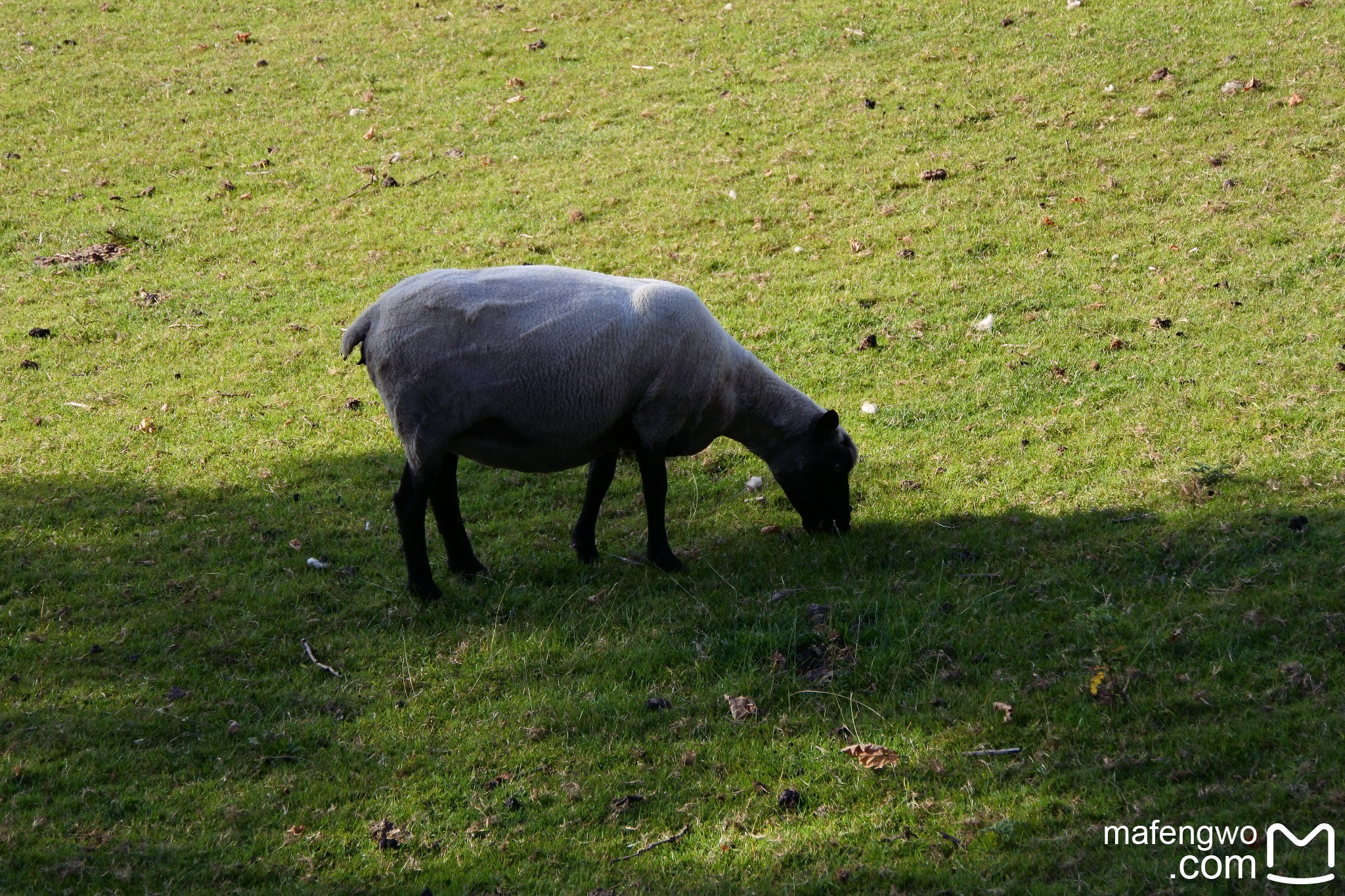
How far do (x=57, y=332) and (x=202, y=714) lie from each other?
813 centimetres

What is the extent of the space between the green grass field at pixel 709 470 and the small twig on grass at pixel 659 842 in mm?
23

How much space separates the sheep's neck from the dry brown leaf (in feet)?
9.47

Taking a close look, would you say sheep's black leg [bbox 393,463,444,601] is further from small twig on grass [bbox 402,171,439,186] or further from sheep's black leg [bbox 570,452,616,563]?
small twig on grass [bbox 402,171,439,186]

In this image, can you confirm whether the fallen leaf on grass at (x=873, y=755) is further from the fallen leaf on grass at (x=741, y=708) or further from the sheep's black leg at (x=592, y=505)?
the sheep's black leg at (x=592, y=505)

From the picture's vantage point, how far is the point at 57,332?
13312 mm

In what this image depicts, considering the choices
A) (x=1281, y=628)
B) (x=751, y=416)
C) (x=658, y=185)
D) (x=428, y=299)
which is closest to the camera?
(x=1281, y=628)

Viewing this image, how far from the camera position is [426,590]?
8.40 m

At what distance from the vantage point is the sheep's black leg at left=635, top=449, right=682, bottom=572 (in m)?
8.53

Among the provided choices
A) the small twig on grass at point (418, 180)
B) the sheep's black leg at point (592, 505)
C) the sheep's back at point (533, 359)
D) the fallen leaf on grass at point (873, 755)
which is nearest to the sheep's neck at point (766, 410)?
the sheep's back at point (533, 359)

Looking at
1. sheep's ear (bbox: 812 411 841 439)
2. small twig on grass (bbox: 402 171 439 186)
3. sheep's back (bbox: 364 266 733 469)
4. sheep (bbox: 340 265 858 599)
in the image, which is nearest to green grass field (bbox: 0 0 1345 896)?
small twig on grass (bbox: 402 171 439 186)

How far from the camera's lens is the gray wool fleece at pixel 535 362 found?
791 cm

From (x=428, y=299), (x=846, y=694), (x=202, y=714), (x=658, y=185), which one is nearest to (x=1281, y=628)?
(x=846, y=694)

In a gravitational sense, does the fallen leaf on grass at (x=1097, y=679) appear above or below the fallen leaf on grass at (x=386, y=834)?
below

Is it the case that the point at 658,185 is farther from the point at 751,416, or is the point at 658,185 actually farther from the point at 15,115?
the point at 15,115
